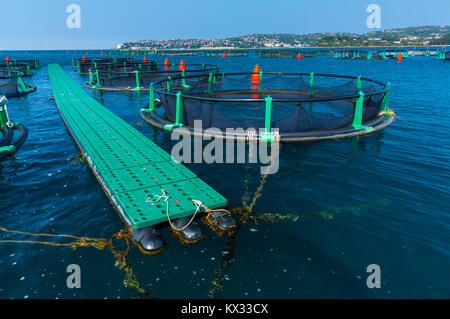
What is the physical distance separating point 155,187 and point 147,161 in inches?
74.0

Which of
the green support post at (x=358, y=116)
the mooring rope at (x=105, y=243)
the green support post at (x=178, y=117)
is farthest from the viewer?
the green support post at (x=178, y=117)

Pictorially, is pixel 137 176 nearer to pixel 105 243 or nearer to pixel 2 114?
pixel 105 243

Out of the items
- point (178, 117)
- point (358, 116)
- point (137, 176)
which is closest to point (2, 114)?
point (178, 117)

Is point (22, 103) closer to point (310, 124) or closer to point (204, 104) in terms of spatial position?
point (204, 104)

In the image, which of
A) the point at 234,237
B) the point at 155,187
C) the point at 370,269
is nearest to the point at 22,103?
the point at 155,187

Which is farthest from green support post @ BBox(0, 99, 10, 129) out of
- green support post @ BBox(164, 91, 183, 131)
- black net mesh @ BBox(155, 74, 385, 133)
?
green support post @ BBox(164, 91, 183, 131)

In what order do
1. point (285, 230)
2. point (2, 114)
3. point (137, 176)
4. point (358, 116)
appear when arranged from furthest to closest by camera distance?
point (358, 116) → point (2, 114) → point (137, 176) → point (285, 230)

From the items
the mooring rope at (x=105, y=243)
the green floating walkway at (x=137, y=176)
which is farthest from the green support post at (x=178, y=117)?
the mooring rope at (x=105, y=243)

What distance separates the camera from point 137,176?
7098mm

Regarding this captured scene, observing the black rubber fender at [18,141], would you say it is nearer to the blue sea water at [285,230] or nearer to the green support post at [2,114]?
the blue sea water at [285,230]

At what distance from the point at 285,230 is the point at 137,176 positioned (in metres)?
3.97

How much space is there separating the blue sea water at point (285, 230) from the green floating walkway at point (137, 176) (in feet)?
1.63

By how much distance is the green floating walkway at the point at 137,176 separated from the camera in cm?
554

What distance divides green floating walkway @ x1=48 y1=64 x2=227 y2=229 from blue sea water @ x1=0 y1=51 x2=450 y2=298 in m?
0.50
